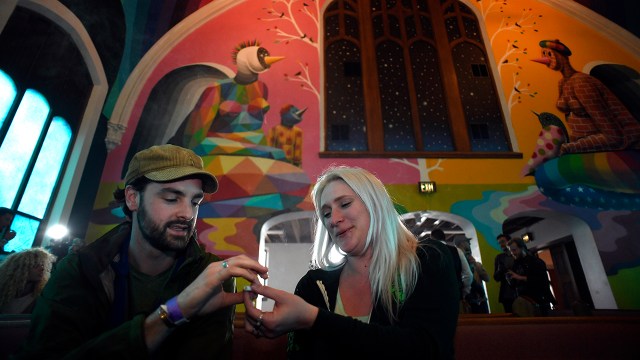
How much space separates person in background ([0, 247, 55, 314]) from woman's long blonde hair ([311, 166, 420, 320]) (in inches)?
98.5

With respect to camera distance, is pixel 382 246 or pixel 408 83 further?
pixel 408 83

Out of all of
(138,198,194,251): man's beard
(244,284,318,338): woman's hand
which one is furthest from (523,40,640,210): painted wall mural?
(138,198,194,251): man's beard

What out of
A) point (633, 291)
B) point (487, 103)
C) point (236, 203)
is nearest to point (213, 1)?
point (236, 203)

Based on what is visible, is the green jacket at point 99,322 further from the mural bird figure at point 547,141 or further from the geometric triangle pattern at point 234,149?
the mural bird figure at point 547,141

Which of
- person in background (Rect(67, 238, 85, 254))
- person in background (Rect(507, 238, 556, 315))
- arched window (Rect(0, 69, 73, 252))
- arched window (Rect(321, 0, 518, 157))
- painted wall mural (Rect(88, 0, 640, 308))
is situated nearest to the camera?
person in background (Rect(507, 238, 556, 315))

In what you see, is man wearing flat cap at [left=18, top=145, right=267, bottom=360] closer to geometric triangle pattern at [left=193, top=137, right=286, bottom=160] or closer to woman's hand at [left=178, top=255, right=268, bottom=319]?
woman's hand at [left=178, top=255, right=268, bottom=319]

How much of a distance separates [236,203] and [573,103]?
641cm

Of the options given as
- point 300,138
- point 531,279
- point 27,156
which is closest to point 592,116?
point 531,279

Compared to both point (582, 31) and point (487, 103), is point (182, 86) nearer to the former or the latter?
point (487, 103)

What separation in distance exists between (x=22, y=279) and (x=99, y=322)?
7.33ft

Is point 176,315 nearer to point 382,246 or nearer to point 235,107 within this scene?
point 382,246

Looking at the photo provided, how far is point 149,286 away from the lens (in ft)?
4.25

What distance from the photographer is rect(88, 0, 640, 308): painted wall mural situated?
17.6ft

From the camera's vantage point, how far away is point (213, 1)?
22.8 feet
